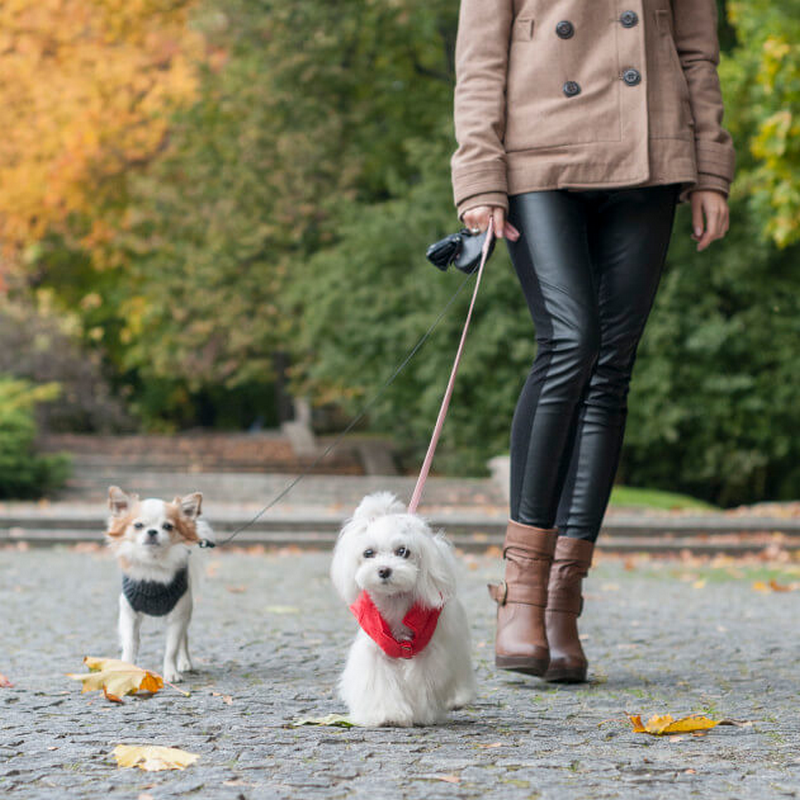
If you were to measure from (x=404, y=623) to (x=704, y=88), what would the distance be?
1.94m

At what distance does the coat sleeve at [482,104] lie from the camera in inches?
144

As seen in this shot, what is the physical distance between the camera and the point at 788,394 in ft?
52.3

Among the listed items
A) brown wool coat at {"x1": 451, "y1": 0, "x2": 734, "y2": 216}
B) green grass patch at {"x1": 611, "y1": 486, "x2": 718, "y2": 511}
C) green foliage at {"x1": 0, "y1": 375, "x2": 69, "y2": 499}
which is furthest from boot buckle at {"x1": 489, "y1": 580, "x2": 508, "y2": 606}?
green foliage at {"x1": 0, "y1": 375, "x2": 69, "y2": 499}

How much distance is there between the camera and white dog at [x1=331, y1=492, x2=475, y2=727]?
3086 millimetres

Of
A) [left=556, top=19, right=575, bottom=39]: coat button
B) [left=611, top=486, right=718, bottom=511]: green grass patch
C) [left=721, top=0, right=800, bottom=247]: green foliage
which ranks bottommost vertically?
[left=611, top=486, right=718, bottom=511]: green grass patch

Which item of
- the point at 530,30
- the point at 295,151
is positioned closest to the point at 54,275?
the point at 295,151

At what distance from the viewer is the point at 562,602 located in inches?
149

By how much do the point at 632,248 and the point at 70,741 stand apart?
2.10m

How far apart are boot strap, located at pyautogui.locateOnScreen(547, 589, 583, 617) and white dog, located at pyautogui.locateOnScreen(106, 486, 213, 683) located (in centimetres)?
118

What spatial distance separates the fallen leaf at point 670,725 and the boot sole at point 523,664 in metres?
0.43

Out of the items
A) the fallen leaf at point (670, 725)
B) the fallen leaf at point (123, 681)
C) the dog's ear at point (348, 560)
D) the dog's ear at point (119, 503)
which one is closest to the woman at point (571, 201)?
the fallen leaf at point (670, 725)

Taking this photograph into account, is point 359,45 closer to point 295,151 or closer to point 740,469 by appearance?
point 295,151

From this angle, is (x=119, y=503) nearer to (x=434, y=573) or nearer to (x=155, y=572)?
(x=155, y=572)

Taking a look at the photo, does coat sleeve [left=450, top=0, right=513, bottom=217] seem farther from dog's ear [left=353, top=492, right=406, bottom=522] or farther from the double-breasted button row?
dog's ear [left=353, top=492, right=406, bottom=522]
